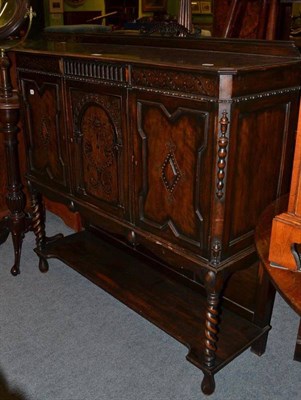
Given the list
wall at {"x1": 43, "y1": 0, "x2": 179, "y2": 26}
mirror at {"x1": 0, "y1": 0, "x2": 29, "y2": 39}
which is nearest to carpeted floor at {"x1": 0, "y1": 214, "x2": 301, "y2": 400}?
mirror at {"x1": 0, "y1": 0, "x2": 29, "y2": 39}

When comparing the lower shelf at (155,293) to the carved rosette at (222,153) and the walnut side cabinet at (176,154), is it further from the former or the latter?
the carved rosette at (222,153)

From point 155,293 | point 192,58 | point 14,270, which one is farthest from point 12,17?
point 155,293

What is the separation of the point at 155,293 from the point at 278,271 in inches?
61.5

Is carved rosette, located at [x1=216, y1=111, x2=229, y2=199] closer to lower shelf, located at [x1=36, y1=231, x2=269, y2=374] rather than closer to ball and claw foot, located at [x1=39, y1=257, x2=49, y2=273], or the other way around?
lower shelf, located at [x1=36, y1=231, x2=269, y2=374]

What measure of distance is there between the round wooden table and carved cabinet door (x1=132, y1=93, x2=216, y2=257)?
42cm

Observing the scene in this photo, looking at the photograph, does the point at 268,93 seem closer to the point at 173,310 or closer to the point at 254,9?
the point at 254,9

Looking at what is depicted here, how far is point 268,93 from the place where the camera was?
1.77 m

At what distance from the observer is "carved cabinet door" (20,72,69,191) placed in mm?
2545

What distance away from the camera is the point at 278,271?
112 centimetres

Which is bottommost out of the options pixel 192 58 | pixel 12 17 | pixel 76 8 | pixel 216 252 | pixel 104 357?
pixel 104 357

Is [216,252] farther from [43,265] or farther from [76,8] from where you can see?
[76,8]

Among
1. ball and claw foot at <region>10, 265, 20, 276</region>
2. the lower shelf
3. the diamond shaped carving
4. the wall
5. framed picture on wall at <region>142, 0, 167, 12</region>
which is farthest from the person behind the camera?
the wall

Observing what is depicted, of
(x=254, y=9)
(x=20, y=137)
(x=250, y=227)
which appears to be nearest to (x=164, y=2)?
(x=254, y=9)

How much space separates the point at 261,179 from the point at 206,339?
30.3 inches
